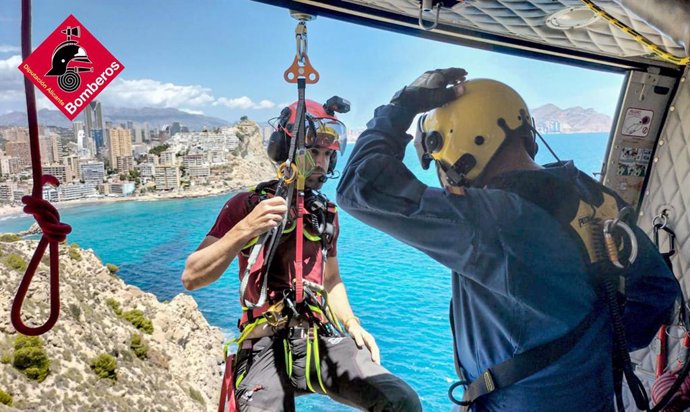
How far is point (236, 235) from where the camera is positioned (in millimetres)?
1222

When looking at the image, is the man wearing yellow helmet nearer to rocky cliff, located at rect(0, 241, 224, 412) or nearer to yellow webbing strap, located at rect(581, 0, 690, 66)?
yellow webbing strap, located at rect(581, 0, 690, 66)

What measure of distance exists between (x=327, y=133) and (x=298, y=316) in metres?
0.58

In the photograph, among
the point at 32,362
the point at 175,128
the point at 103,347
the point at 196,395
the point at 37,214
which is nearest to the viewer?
the point at 37,214

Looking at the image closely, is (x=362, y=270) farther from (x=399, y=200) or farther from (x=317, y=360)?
(x=399, y=200)

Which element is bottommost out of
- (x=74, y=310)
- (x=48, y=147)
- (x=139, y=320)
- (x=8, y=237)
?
(x=139, y=320)

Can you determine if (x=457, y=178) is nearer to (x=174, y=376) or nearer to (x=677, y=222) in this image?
(x=677, y=222)

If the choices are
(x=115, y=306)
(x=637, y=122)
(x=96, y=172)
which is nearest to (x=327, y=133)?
(x=637, y=122)

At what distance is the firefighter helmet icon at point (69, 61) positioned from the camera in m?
0.99

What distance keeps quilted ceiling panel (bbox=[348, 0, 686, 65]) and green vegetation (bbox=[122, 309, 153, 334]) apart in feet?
55.3

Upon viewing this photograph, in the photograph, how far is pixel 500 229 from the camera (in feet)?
3.80

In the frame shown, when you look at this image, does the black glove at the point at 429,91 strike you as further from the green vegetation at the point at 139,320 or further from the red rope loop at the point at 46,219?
the green vegetation at the point at 139,320

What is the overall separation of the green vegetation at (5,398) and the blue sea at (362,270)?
11.9 feet

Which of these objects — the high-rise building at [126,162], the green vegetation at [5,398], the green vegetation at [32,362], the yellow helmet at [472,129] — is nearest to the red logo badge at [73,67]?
the yellow helmet at [472,129]

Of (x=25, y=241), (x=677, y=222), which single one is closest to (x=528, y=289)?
(x=677, y=222)
